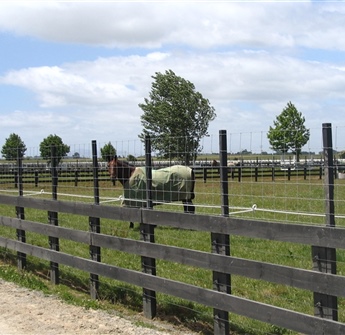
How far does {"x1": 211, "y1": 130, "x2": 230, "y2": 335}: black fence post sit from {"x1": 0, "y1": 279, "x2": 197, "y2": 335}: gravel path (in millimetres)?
577

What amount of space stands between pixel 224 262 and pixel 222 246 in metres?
0.18

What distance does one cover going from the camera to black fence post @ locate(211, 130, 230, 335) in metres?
5.53

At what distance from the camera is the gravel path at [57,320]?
6156mm

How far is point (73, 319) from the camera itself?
660 centimetres

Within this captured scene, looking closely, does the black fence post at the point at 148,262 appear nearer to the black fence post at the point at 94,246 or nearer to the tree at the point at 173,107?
the black fence post at the point at 94,246

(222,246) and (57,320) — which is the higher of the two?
(222,246)

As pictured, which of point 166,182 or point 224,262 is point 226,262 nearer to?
point 224,262

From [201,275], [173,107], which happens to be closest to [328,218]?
[201,275]

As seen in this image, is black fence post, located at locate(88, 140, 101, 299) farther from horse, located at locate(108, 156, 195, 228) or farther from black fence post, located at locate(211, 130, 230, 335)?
horse, located at locate(108, 156, 195, 228)

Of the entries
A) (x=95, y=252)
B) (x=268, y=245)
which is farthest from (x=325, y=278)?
(x=268, y=245)

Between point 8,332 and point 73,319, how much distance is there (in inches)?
29.9

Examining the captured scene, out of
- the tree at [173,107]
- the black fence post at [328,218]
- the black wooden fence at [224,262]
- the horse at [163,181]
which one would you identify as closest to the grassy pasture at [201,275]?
the black fence post at [328,218]

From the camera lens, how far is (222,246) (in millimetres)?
5574

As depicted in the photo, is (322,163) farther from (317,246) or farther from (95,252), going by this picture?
(95,252)
